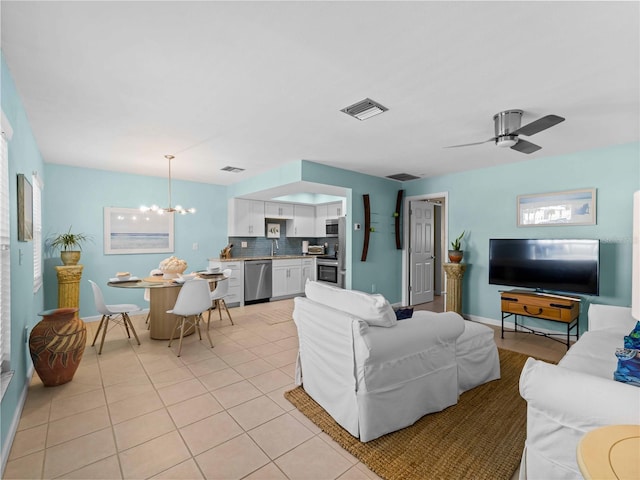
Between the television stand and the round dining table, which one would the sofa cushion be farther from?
the television stand

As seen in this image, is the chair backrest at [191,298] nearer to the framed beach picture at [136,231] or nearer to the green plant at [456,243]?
the framed beach picture at [136,231]

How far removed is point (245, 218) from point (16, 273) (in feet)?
Answer: 14.1

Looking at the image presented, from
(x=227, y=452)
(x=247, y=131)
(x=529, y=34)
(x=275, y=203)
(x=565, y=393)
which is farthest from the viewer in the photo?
(x=275, y=203)

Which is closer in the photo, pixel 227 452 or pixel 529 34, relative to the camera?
pixel 529 34

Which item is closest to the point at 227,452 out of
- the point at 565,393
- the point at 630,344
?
the point at 565,393

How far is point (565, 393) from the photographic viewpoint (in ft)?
4.32

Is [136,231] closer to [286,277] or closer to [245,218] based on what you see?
[245,218]

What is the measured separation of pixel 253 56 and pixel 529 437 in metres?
2.59

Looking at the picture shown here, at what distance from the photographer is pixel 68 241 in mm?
4535

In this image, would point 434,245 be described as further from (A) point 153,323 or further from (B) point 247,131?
(A) point 153,323

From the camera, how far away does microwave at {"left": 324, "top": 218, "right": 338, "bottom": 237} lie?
694cm

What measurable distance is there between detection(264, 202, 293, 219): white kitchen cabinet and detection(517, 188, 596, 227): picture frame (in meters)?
4.45

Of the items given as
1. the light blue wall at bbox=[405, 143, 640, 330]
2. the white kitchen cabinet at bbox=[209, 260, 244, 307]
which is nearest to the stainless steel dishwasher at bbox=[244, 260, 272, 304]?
the white kitchen cabinet at bbox=[209, 260, 244, 307]

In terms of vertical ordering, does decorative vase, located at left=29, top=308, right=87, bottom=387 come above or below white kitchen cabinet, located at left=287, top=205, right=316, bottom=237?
below
